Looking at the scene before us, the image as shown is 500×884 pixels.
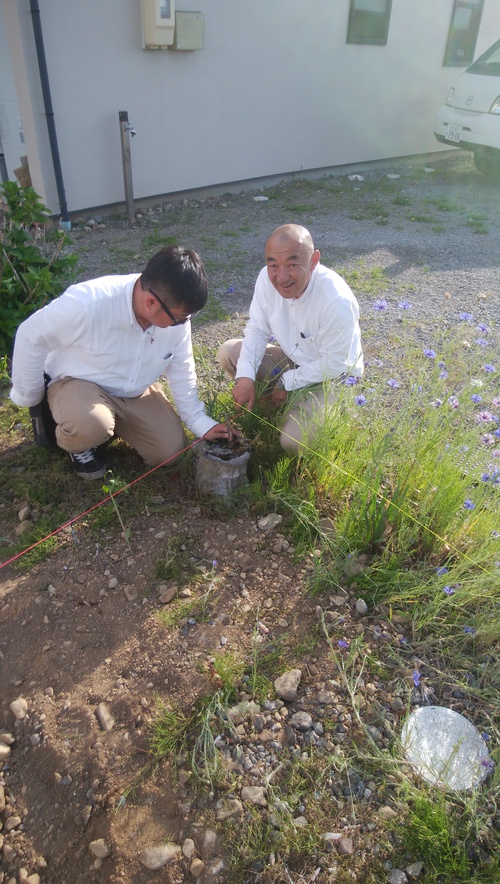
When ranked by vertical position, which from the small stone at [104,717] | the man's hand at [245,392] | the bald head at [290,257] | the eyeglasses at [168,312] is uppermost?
the bald head at [290,257]

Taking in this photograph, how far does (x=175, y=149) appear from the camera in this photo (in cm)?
711

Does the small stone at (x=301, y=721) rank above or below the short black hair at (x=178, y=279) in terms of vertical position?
below

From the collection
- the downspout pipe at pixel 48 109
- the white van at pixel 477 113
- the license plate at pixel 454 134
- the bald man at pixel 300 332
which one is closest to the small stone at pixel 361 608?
the bald man at pixel 300 332

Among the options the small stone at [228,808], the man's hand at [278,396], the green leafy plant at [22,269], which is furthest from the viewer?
the green leafy plant at [22,269]

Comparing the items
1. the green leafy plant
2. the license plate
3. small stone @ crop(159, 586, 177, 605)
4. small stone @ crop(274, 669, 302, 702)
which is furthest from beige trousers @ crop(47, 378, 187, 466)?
the license plate

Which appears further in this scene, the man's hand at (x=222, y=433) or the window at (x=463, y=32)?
the window at (x=463, y=32)

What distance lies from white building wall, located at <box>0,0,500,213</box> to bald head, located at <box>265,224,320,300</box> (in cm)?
431

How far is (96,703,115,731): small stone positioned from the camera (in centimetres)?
189

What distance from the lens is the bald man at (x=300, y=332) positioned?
2.60 meters

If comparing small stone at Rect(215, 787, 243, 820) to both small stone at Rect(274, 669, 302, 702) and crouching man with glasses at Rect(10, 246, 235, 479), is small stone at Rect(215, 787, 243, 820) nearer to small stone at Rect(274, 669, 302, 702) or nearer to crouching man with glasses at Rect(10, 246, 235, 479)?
small stone at Rect(274, 669, 302, 702)

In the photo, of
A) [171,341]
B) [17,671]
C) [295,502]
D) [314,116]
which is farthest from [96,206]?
[17,671]

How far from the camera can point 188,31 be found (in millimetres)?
6445

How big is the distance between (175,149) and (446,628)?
6682 millimetres

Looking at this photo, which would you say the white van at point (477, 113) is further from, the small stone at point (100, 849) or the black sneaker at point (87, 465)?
the small stone at point (100, 849)
